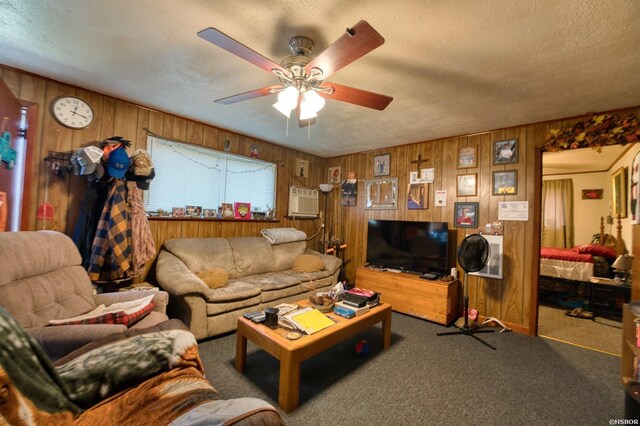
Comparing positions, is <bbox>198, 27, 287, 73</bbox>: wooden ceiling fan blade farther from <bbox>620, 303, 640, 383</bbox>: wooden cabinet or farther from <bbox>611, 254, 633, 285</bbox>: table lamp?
<bbox>611, 254, 633, 285</bbox>: table lamp

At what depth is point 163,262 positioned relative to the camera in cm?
277

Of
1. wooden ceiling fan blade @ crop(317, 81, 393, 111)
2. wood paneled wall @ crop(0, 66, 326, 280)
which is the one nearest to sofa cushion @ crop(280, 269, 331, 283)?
wood paneled wall @ crop(0, 66, 326, 280)

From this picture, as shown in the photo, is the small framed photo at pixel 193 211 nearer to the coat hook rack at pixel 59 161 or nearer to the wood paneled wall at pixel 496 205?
the coat hook rack at pixel 59 161

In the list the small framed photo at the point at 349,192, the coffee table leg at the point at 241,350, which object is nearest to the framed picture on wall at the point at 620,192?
the small framed photo at the point at 349,192

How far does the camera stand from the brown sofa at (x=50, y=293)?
53.1 inches

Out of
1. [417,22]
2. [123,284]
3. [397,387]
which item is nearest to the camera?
[417,22]

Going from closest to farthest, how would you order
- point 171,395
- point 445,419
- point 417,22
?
point 171,395 < point 417,22 < point 445,419

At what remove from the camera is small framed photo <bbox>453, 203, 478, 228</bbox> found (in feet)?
10.9

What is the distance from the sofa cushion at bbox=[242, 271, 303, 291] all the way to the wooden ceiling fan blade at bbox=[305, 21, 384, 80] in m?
2.27

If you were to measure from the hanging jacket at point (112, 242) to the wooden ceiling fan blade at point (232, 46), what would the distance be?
5.89 feet

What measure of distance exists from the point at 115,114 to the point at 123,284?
1733 mm

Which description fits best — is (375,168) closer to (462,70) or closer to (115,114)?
(462,70)

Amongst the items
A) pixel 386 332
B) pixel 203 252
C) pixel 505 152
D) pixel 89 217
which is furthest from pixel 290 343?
pixel 505 152

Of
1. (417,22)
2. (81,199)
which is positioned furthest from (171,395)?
(81,199)
